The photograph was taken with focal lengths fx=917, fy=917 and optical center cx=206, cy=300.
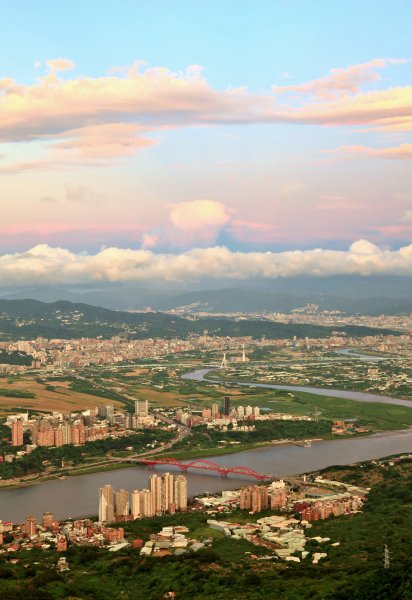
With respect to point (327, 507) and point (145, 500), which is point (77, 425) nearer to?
point (145, 500)

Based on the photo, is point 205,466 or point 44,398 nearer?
point 205,466

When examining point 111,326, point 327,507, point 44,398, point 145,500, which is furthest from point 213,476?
point 111,326

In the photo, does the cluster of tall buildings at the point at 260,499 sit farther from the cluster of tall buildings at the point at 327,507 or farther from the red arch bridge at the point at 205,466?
the red arch bridge at the point at 205,466

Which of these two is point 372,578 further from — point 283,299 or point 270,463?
Result: point 283,299

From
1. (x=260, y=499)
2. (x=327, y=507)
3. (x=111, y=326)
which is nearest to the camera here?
(x=327, y=507)

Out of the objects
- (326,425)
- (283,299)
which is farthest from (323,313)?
(326,425)

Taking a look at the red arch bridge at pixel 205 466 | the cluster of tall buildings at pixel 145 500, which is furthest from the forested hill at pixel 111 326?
the cluster of tall buildings at pixel 145 500
